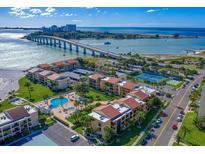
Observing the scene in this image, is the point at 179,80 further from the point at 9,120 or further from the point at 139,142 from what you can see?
the point at 9,120

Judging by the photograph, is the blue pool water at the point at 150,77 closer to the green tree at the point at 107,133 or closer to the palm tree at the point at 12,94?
the green tree at the point at 107,133

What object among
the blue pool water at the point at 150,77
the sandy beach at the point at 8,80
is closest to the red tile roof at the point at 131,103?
the blue pool water at the point at 150,77

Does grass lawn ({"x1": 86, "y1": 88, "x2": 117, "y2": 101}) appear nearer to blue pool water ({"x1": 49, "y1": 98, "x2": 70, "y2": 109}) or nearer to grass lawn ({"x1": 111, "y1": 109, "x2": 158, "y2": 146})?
blue pool water ({"x1": 49, "y1": 98, "x2": 70, "y2": 109})

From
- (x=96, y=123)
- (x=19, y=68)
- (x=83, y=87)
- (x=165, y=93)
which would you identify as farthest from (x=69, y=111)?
(x=19, y=68)

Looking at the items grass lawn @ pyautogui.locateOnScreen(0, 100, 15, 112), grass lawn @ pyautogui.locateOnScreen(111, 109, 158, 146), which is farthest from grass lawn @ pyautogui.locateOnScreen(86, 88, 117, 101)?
grass lawn @ pyautogui.locateOnScreen(0, 100, 15, 112)

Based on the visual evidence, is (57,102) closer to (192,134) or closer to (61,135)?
(61,135)

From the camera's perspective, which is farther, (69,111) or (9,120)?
(69,111)
